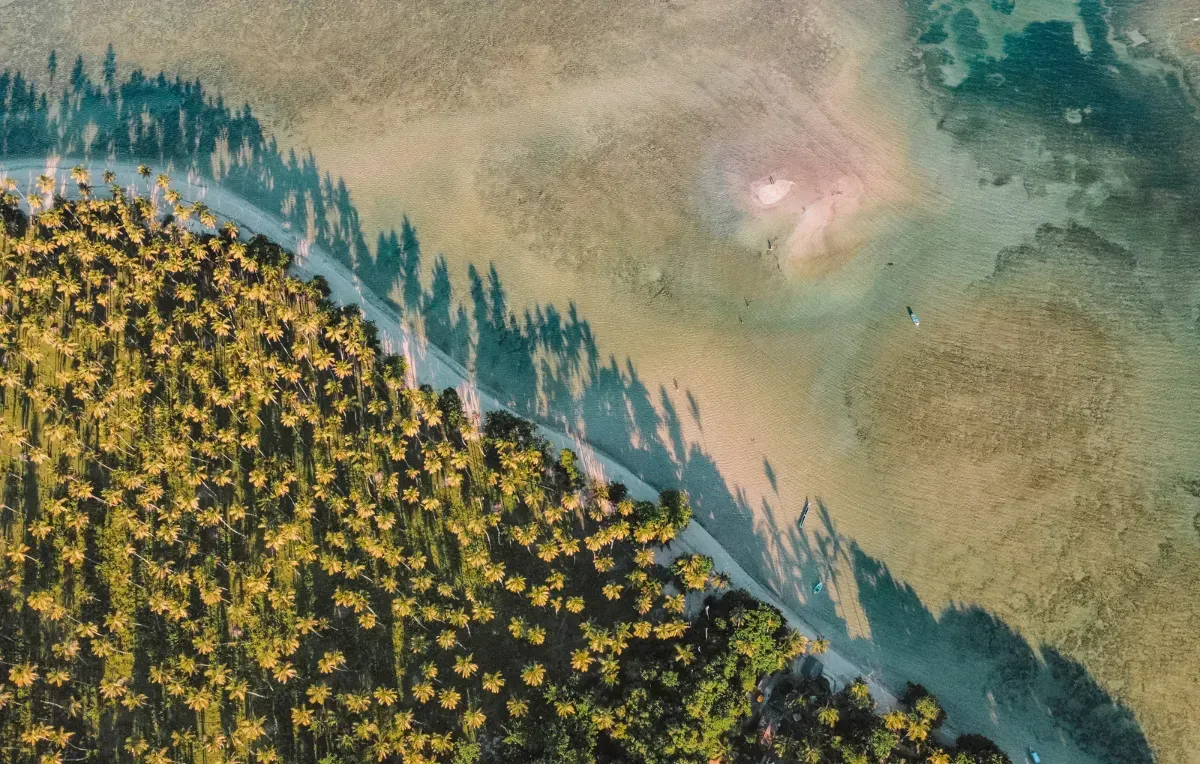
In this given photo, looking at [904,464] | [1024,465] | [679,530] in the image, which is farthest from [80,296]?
[1024,465]

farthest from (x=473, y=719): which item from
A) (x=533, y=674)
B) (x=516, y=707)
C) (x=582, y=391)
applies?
(x=582, y=391)

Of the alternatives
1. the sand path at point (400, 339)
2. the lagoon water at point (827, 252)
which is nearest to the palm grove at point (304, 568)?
the sand path at point (400, 339)

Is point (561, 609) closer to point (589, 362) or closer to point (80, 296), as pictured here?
point (589, 362)

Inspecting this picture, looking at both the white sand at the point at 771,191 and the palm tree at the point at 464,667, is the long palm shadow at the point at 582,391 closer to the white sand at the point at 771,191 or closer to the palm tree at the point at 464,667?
the palm tree at the point at 464,667

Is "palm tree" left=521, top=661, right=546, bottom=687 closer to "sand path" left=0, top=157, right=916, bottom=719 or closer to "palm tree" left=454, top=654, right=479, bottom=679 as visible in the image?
"palm tree" left=454, top=654, right=479, bottom=679

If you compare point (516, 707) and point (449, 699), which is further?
point (449, 699)

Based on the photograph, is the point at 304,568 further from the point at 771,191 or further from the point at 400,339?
the point at 771,191
